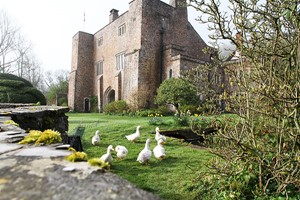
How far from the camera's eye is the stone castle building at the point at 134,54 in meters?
21.5

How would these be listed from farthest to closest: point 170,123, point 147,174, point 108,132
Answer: point 170,123 < point 108,132 < point 147,174

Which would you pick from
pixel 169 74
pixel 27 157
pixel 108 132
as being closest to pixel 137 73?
pixel 169 74

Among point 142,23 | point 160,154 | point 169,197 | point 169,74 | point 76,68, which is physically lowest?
point 169,197

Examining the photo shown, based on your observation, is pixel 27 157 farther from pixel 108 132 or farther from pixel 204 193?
pixel 108 132

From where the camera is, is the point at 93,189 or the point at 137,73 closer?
the point at 93,189

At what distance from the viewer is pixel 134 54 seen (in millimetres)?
21859

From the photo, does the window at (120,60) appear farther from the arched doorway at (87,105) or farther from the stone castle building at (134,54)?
the arched doorway at (87,105)

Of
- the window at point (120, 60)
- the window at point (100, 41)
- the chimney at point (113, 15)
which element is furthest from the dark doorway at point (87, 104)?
the chimney at point (113, 15)

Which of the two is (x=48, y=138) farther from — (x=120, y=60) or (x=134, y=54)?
(x=120, y=60)

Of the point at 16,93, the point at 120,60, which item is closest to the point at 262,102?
the point at 16,93

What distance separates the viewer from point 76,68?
102ft

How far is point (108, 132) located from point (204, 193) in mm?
5699

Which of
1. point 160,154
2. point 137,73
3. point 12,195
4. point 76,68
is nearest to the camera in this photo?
point 12,195

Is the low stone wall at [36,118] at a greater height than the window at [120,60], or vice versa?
the window at [120,60]
